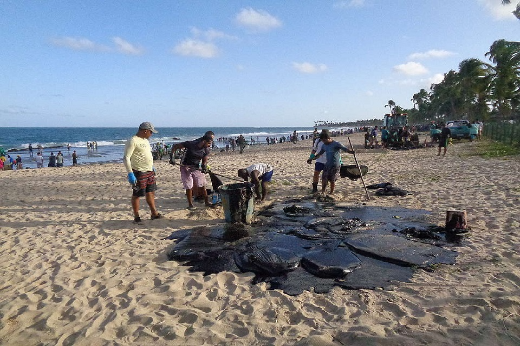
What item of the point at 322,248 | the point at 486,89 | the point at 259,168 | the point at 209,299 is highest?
the point at 486,89

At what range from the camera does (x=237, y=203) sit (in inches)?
199

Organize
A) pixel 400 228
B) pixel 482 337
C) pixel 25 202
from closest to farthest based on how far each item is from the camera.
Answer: pixel 482 337
pixel 400 228
pixel 25 202

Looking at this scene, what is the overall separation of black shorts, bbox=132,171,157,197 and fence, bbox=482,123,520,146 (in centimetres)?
1769

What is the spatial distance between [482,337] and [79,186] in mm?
11179

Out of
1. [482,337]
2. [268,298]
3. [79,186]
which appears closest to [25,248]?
[268,298]

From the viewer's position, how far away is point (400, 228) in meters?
4.85

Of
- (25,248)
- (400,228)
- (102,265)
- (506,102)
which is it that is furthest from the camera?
(506,102)

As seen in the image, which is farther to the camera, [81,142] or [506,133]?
[81,142]

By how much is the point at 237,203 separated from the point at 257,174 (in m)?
1.36

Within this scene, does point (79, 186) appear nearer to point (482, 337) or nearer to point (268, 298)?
point (268, 298)

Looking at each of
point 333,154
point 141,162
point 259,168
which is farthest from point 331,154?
point 141,162

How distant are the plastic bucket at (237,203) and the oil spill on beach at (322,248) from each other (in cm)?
15

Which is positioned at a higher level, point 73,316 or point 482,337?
point 482,337

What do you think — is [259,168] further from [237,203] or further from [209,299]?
[209,299]
